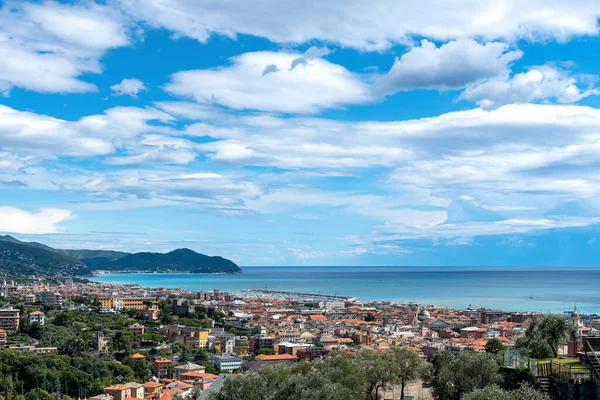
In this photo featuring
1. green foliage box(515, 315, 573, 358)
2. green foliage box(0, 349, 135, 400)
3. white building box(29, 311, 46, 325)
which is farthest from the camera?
white building box(29, 311, 46, 325)

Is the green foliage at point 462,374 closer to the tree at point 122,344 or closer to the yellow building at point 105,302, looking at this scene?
the tree at point 122,344

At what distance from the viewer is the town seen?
86.9 feet

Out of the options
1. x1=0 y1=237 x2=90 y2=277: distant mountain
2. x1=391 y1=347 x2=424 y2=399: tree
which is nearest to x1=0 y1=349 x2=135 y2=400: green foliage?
x1=391 y1=347 x2=424 y2=399: tree

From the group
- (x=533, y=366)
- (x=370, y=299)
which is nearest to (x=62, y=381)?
(x=533, y=366)

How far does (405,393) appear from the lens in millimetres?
18234

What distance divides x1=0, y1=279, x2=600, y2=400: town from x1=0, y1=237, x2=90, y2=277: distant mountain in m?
73.1

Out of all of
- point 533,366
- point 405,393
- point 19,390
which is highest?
point 533,366

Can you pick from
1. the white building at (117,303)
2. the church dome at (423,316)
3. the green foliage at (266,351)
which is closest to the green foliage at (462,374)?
the green foliage at (266,351)

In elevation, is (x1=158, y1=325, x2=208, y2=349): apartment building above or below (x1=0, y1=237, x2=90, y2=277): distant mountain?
below

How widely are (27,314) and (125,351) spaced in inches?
595

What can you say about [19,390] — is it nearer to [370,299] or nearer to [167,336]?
[167,336]

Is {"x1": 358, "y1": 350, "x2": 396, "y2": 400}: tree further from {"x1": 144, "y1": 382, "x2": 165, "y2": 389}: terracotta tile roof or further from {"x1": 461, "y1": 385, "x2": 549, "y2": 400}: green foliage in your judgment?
{"x1": 144, "y1": 382, "x2": 165, "y2": 389}: terracotta tile roof

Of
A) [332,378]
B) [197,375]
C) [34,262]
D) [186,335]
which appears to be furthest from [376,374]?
[34,262]

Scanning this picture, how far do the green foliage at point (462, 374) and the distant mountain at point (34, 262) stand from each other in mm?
123196
